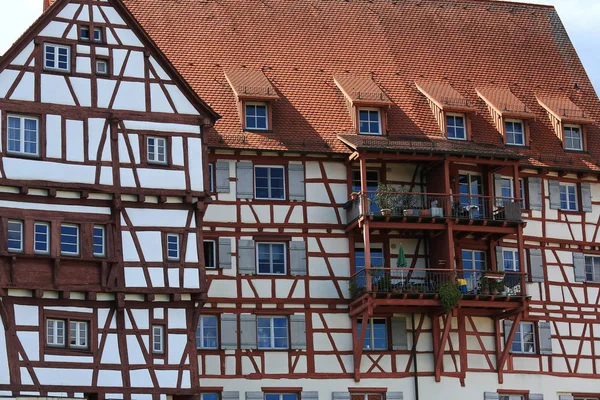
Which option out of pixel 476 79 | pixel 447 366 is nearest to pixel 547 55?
pixel 476 79

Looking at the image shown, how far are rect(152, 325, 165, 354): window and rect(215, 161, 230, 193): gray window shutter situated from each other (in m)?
6.39

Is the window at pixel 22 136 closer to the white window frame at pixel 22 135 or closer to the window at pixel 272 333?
the white window frame at pixel 22 135

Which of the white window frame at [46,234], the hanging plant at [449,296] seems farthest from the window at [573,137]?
the white window frame at [46,234]

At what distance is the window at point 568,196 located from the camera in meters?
56.1

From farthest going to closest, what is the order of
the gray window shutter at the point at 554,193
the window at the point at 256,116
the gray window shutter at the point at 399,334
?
the gray window shutter at the point at 554,193, the window at the point at 256,116, the gray window shutter at the point at 399,334

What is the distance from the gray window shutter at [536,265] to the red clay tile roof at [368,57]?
9.72ft

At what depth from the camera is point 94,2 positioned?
49.2 metres

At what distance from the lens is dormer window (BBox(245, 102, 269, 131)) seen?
176 feet

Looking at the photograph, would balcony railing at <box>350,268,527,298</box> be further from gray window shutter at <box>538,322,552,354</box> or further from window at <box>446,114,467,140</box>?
window at <box>446,114,467,140</box>

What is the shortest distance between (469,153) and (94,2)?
42.6 feet

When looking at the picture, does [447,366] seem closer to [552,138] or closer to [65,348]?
[552,138]

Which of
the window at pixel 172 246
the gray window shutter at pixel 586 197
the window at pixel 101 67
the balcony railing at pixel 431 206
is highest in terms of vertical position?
the window at pixel 101 67

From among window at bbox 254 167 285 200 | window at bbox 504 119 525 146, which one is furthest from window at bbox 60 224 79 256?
window at bbox 504 119 525 146

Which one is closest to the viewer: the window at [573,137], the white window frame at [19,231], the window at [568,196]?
the white window frame at [19,231]
